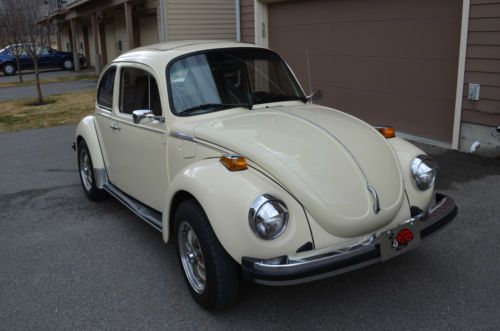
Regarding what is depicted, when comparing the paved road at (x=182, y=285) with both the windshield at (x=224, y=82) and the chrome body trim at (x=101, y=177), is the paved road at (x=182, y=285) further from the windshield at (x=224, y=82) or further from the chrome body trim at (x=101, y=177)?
the windshield at (x=224, y=82)

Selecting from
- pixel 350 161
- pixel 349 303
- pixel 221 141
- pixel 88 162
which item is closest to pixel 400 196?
pixel 350 161

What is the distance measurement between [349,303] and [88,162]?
11.8ft

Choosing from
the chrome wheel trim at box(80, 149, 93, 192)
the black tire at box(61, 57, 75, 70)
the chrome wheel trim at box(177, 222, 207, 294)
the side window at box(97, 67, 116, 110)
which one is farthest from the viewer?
the black tire at box(61, 57, 75, 70)

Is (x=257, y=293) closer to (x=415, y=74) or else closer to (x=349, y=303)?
(x=349, y=303)

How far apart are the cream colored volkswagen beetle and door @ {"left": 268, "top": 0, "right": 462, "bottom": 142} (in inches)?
104

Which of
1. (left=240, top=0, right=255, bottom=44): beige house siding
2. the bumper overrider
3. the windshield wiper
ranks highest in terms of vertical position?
(left=240, top=0, right=255, bottom=44): beige house siding

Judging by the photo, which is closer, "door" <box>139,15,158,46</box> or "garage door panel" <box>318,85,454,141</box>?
"garage door panel" <box>318,85,454,141</box>

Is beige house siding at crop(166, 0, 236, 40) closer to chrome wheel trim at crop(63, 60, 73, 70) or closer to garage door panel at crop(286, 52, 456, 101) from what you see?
garage door panel at crop(286, 52, 456, 101)

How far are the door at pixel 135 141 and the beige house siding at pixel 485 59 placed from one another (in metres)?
4.64

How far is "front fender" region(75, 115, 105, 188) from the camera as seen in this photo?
17.7 ft

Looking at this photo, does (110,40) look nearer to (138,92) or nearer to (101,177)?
(101,177)

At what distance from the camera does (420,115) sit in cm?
791

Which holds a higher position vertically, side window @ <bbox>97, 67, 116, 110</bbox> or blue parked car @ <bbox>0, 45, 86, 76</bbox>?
side window @ <bbox>97, 67, 116, 110</bbox>

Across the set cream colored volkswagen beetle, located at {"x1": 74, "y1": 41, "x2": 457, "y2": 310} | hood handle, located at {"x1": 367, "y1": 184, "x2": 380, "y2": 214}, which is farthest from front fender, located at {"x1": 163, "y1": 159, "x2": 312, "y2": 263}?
hood handle, located at {"x1": 367, "y1": 184, "x2": 380, "y2": 214}
